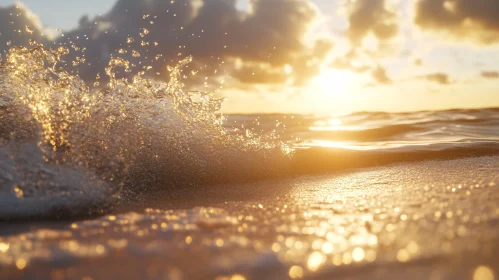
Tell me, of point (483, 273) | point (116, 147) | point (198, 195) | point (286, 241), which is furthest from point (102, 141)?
point (483, 273)

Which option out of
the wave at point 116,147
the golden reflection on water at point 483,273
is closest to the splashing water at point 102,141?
the wave at point 116,147

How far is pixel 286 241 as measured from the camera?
1097 millimetres

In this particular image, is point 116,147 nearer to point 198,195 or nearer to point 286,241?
point 198,195

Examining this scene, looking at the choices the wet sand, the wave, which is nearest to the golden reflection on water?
the wet sand

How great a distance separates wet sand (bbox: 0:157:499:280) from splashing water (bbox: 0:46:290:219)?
21 cm

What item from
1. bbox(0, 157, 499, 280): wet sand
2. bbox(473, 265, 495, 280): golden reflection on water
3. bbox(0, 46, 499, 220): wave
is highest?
bbox(0, 46, 499, 220): wave

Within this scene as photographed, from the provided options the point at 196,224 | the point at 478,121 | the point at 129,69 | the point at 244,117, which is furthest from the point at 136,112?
the point at 478,121

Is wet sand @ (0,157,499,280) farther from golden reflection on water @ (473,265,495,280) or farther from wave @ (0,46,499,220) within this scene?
wave @ (0,46,499,220)

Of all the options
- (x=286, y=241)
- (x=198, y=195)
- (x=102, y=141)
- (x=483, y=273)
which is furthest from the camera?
(x=102, y=141)

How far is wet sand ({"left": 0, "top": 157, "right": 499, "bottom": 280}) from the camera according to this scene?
2.95 feet

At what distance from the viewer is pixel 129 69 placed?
128 inches

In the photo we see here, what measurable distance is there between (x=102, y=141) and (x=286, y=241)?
62.4 inches

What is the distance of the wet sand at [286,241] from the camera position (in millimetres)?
899

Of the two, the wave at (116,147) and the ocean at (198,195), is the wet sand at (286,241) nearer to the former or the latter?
the ocean at (198,195)
